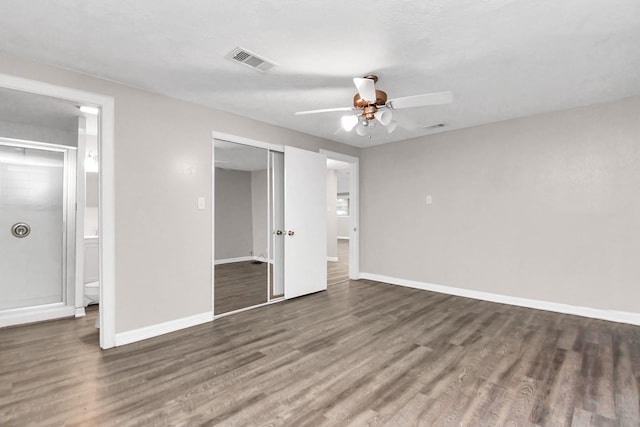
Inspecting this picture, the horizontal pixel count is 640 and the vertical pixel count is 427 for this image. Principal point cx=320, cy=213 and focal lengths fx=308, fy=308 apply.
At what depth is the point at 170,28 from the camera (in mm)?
2074

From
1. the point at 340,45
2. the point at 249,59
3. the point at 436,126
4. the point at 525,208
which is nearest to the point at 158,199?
the point at 249,59

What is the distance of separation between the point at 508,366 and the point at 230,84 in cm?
343

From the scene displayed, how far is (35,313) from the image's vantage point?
3.54 metres

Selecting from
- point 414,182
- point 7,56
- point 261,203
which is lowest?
point 261,203

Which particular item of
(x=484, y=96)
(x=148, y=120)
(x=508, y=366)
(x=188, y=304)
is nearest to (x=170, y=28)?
(x=148, y=120)

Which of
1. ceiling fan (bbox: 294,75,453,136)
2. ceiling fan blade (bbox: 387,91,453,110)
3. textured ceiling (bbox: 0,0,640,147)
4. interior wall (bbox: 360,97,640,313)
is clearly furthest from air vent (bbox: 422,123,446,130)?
ceiling fan blade (bbox: 387,91,453,110)

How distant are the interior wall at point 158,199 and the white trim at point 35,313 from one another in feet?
4.98

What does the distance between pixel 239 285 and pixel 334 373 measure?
9.39ft

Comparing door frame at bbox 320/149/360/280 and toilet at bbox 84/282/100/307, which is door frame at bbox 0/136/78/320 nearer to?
toilet at bbox 84/282/100/307

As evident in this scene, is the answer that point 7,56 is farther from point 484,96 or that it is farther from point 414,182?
point 414,182

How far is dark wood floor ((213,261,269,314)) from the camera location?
→ 13.3 feet

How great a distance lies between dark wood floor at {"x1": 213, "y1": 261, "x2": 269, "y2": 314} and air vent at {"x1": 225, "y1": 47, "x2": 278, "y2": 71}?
278cm

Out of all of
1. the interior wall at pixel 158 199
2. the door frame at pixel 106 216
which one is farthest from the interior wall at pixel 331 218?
the door frame at pixel 106 216

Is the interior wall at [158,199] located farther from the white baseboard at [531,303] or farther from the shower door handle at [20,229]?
the white baseboard at [531,303]
